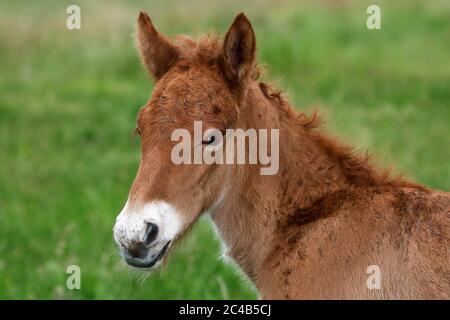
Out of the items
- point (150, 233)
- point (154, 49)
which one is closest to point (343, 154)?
point (154, 49)

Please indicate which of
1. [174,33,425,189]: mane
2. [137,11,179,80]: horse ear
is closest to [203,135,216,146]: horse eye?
[174,33,425,189]: mane

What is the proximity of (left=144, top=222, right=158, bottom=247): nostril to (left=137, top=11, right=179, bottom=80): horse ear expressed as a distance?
1.11 metres

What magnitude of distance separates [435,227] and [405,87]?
8.69 m

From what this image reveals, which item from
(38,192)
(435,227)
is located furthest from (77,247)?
(435,227)

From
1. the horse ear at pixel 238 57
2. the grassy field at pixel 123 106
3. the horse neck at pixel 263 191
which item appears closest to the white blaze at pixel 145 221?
the horse neck at pixel 263 191

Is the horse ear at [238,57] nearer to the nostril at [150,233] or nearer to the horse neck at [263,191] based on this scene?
the horse neck at [263,191]

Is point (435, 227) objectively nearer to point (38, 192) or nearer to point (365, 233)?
point (365, 233)

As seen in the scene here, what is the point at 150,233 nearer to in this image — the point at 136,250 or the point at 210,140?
the point at 136,250

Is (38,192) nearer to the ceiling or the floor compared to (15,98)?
nearer to the floor

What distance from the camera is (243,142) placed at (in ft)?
16.1

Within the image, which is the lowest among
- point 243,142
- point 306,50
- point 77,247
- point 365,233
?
→ point 77,247

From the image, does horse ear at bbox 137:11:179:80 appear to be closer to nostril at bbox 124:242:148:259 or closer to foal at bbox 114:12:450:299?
foal at bbox 114:12:450:299

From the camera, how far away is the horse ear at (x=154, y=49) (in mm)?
5066

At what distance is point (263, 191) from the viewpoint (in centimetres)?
503
